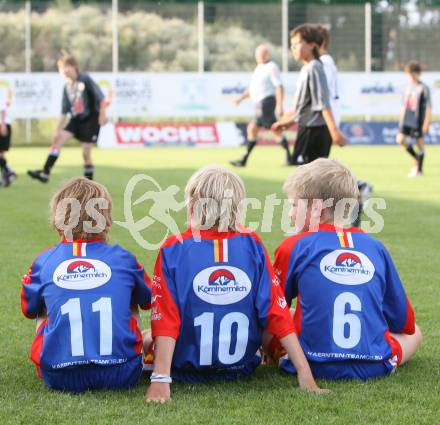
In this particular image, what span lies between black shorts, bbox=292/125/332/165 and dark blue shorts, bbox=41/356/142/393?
5.14 meters

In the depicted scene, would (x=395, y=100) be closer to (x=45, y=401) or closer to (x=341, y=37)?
(x=341, y=37)

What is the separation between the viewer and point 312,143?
914 centimetres

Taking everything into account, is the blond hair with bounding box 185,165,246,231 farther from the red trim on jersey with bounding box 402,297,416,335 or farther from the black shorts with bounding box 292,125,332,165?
the black shorts with bounding box 292,125,332,165

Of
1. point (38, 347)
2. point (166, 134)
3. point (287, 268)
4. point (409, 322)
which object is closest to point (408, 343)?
point (409, 322)

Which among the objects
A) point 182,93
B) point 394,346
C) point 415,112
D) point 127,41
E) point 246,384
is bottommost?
point 246,384

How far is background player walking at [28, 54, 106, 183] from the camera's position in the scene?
14.7 m

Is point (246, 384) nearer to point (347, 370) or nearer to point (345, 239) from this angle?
point (347, 370)

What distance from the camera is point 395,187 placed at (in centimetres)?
1457

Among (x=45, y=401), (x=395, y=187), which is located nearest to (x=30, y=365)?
(x=45, y=401)

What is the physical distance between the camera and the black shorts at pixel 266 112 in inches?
738

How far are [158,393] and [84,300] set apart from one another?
500mm

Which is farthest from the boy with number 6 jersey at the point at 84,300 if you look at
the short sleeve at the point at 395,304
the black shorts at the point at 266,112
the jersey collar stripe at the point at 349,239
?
the black shorts at the point at 266,112

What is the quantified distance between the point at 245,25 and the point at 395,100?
6.40 m

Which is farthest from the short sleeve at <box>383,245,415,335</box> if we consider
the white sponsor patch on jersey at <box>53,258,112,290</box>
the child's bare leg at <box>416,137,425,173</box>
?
the child's bare leg at <box>416,137,425,173</box>
